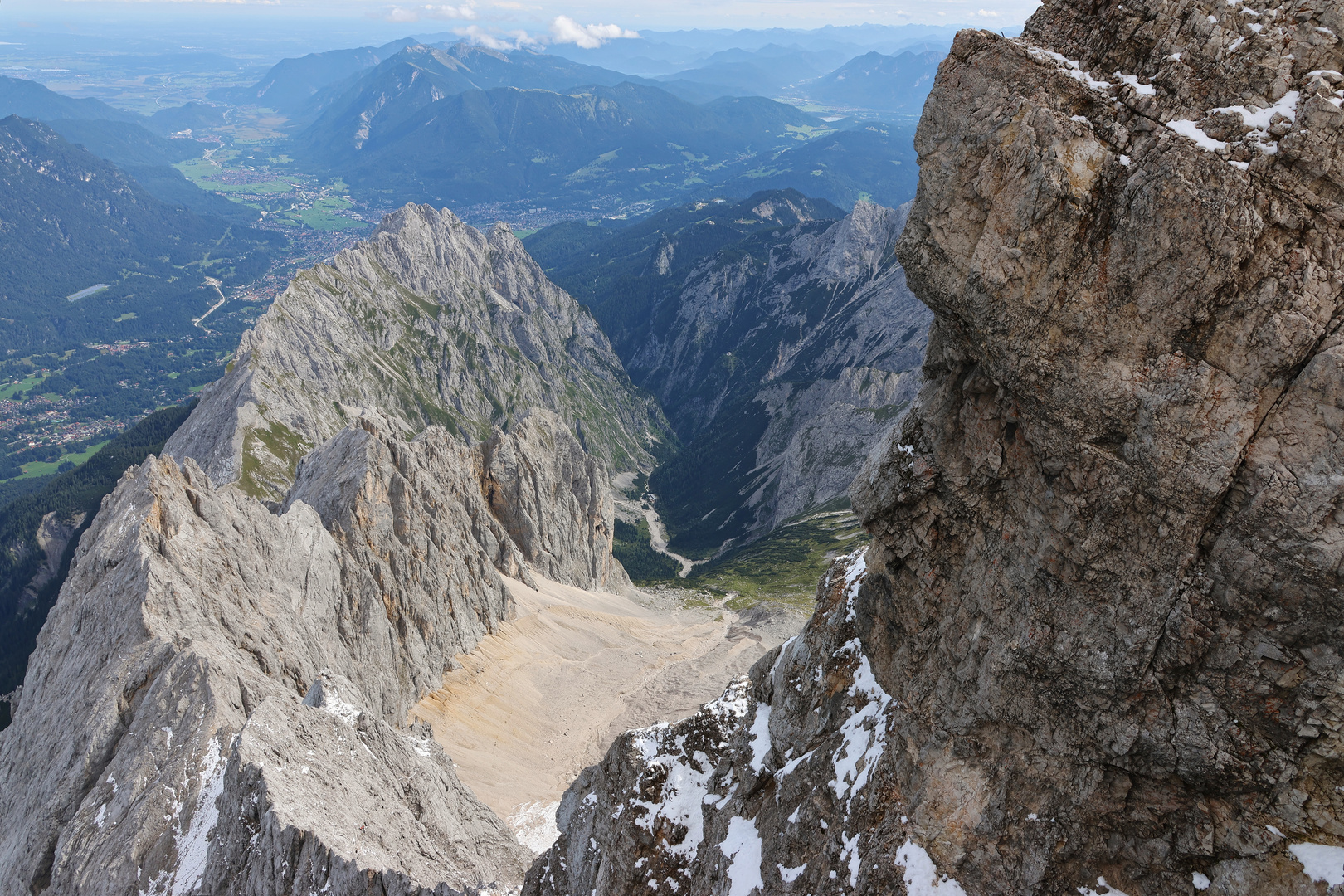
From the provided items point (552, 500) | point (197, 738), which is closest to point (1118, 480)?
point (197, 738)

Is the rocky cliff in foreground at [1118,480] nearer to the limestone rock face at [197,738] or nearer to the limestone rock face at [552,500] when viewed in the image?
the limestone rock face at [197,738]

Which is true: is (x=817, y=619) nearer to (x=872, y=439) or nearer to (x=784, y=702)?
(x=784, y=702)

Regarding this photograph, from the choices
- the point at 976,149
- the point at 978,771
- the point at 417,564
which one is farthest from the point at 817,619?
the point at 417,564

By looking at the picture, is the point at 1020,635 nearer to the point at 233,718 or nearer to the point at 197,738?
the point at 233,718

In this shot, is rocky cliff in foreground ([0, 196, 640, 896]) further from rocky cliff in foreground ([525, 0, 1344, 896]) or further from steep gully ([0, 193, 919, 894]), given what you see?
rocky cliff in foreground ([525, 0, 1344, 896])

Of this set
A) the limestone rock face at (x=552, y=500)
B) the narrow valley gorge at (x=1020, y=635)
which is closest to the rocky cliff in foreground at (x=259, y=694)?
the narrow valley gorge at (x=1020, y=635)

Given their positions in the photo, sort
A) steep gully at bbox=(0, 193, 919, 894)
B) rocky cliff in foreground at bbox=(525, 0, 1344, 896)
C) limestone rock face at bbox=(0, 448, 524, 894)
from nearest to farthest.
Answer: rocky cliff in foreground at bbox=(525, 0, 1344, 896)
limestone rock face at bbox=(0, 448, 524, 894)
steep gully at bbox=(0, 193, 919, 894)

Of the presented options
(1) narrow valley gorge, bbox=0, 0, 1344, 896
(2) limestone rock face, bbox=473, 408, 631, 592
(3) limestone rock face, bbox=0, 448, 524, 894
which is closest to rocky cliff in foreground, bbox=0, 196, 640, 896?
(3) limestone rock face, bbox=0, 448, 524, 894
